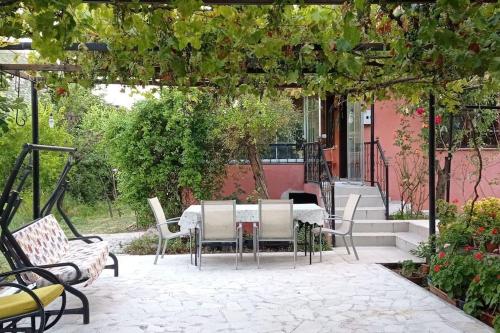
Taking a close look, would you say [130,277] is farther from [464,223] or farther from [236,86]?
[464,223]

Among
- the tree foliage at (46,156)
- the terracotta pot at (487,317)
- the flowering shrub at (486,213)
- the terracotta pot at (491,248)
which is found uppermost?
the tree foliage at (46,156)

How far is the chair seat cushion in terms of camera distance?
457 cm

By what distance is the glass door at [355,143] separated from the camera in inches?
456

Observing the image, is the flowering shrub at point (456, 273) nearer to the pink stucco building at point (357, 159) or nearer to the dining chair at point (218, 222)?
the dining chair at point (218, 222)

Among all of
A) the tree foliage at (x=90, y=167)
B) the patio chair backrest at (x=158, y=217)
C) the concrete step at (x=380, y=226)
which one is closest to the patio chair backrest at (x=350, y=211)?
the concrete step at (x=380, y=226)

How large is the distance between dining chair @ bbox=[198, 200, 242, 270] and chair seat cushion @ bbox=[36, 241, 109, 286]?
1584mm

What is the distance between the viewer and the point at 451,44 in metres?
2.90

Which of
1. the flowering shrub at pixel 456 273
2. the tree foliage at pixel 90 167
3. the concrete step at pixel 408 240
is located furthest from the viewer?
the tree foliage at pixel 90 167

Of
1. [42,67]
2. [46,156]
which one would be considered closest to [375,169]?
[46,156]

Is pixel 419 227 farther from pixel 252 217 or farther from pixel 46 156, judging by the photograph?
pixel 46 156

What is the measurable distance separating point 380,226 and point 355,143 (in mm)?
3279

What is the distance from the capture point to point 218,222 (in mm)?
7223

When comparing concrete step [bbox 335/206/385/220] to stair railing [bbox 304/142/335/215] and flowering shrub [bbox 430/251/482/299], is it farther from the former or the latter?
flowering shrub [bbox 430/251/482/299]

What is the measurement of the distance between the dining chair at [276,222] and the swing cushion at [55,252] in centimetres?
224
